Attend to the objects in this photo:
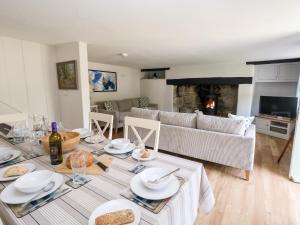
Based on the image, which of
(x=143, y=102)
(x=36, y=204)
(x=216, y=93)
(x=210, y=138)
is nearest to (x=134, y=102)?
(x=143, y=102)

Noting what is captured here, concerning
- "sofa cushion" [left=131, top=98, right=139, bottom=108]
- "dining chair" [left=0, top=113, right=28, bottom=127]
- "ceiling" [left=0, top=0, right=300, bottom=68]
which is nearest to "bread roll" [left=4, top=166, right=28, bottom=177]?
"dining chair" [left=0, top=113, right=28, bottom=127]

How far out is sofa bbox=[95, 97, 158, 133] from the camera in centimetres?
459

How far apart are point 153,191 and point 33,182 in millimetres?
641

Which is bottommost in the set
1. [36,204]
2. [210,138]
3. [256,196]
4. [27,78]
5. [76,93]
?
[256,196]

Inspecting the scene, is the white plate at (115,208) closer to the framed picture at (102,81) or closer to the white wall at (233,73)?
the framed picture at (102,81)

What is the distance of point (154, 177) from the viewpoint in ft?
3.22

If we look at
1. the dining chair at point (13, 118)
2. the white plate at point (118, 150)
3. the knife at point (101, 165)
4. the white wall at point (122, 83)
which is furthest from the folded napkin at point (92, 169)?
the white wall at point (122, 83)

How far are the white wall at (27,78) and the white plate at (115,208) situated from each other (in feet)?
9.83

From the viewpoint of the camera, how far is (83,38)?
271 centimetres

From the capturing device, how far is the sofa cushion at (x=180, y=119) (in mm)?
2713

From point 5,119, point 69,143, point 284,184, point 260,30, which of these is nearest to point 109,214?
point 69,143

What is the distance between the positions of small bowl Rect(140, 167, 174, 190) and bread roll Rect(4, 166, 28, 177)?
72cm

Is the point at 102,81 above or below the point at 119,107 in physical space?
above

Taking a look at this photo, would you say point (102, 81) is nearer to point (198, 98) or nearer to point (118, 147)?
point (198, 98)
